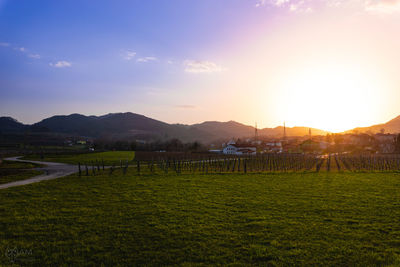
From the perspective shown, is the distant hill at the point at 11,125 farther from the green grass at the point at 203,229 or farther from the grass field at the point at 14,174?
the green grass at the point at 203,229

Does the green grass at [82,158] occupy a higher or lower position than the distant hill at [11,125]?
lower

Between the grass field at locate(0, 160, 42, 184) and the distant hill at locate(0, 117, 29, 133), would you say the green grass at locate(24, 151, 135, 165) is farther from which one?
the distant hill at locate(0, 117, 29, 133)

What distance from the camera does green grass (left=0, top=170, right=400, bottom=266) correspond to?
261 inches

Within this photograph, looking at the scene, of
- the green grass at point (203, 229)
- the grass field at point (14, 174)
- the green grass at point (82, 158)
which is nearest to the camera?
the green grass at point (203, 229)

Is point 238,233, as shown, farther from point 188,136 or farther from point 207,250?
point 188,136

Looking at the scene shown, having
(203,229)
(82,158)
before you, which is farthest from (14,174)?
(203,229)

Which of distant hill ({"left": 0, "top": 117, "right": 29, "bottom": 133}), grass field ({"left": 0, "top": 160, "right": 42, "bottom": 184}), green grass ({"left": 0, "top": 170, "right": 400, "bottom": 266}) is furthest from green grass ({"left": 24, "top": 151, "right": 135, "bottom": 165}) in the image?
distant hill ({"left": 0, "top": 117, "right": 29, "bottom": 133})

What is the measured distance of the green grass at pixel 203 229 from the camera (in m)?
6.62

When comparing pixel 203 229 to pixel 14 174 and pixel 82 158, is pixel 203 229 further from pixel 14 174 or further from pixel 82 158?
pixel 82 158

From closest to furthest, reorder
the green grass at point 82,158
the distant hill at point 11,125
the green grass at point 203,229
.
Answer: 1. the green grass at point 203,229
2. the green grass at point 82,158
3. the distant hill at point 11,125

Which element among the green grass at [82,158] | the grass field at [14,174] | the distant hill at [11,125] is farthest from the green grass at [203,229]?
the distant hill at [11,125]

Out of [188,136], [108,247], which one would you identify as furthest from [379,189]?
[188,136]

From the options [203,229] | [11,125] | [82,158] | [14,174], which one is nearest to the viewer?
[203,229]

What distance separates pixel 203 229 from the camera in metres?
8.65
